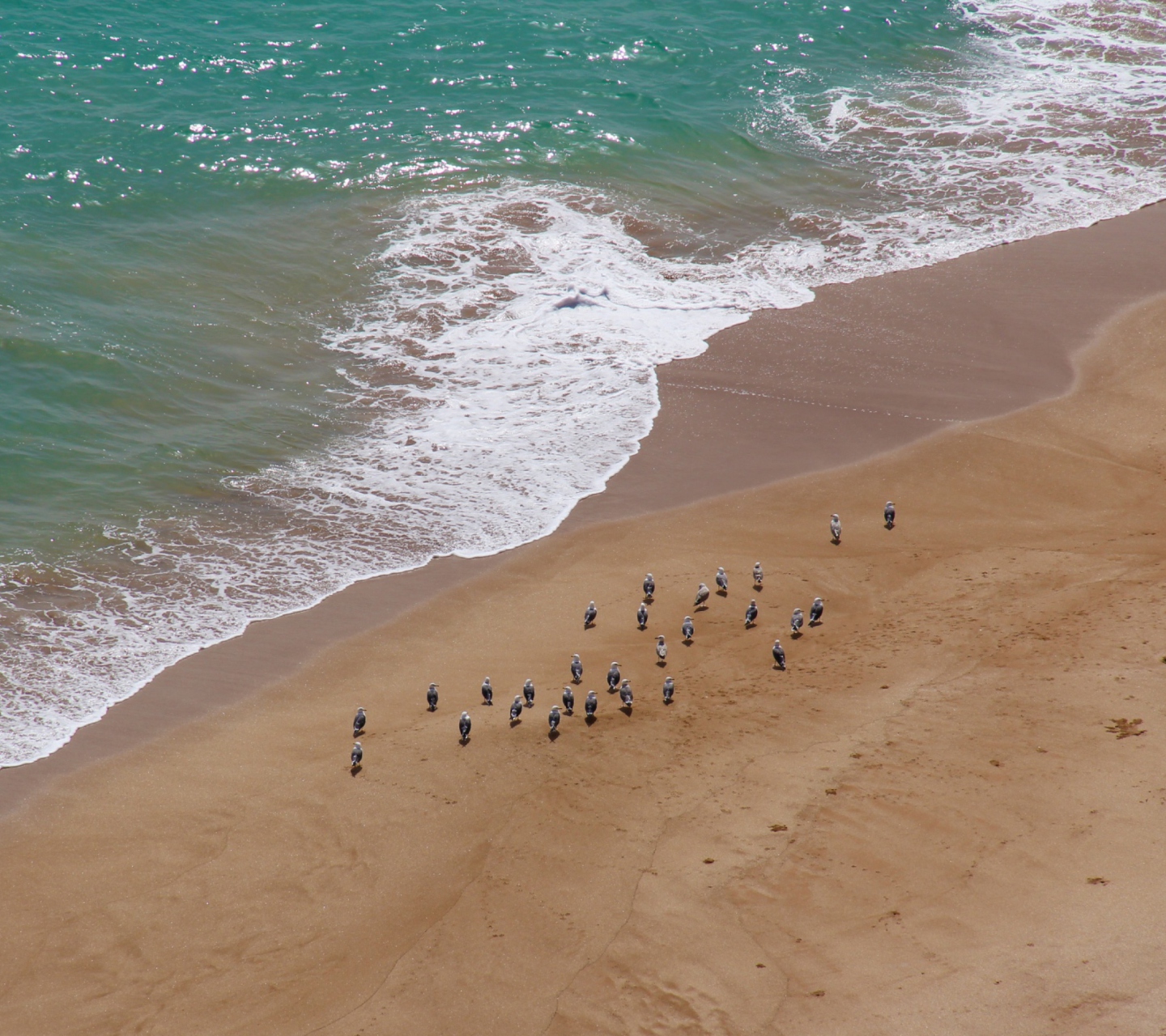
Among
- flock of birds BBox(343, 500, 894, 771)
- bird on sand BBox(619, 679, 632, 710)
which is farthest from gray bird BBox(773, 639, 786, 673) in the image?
bird on sand BBox(619, 679, 632, 710)

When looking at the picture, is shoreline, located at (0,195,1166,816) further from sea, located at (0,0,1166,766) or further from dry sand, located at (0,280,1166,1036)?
dry sand, located at (0,280,1166,1036)

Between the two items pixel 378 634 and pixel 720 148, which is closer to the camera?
pixel 378 634

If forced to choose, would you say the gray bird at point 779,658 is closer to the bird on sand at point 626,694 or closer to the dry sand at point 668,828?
the dry sand at point 668,828

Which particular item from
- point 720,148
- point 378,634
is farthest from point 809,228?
point 378,634

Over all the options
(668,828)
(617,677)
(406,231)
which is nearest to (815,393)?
(617,677)

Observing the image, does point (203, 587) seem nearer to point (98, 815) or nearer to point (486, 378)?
point (98, 815)
